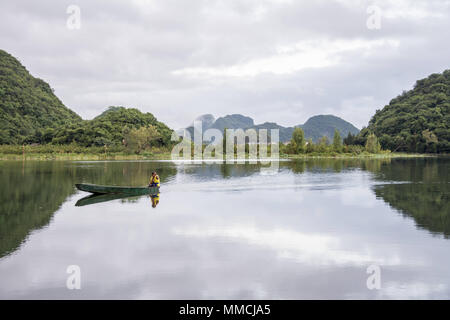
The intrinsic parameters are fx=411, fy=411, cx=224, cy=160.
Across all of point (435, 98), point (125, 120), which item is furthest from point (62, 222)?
point (435, 98)

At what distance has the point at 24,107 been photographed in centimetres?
10694

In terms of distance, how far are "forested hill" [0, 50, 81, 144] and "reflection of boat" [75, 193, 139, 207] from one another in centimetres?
7636

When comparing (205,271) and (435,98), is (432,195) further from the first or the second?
(435,98)

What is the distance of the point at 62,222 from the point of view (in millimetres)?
14266

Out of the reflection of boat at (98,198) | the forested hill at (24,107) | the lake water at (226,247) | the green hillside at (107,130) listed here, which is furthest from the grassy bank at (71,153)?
the lake water at (226,247)

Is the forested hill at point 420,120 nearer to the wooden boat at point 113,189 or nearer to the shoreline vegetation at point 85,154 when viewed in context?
the shoreline vegetation at point 85,154

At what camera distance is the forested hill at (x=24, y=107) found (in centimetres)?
9406

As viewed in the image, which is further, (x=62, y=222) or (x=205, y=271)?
(x=62, y=222)

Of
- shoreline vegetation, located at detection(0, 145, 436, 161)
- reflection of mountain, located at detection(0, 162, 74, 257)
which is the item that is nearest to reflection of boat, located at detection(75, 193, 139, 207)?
reflection of mountain, located at detection(0, 162, 74, 257)

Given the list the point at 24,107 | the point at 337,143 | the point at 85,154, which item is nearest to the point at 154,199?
the point at 85,154

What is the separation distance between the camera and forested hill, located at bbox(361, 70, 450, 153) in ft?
339

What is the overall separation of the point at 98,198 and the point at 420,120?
108 m

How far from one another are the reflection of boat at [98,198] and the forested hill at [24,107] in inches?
3006
